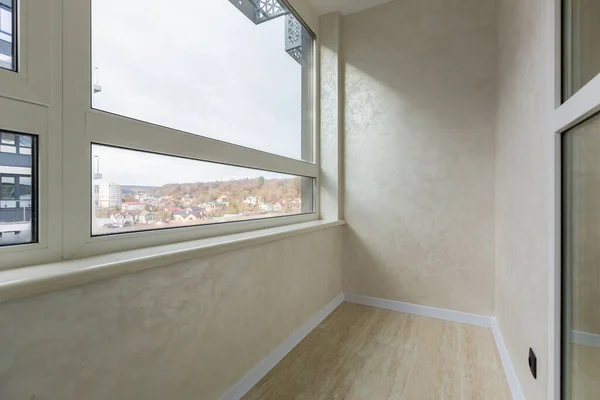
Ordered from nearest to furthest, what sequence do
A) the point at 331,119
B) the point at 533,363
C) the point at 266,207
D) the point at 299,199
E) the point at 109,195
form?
1. the point at 109,195
2. the point at 533,363
3. the point at 266,207
4. the point at 299,199
5. the point at 331,119

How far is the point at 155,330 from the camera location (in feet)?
3.77

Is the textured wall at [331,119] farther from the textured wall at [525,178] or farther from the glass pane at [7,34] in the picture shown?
the glass pane at [7,34]

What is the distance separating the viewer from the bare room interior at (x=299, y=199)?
94cm

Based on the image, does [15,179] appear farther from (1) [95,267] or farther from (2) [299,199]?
(2) [299,199]

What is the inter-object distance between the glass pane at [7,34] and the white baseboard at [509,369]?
8.44ft

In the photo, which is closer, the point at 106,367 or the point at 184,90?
the point at 106,367

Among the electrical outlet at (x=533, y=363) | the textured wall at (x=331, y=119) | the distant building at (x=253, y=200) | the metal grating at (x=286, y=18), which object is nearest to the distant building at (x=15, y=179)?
the distant building at (x=253, y=200)

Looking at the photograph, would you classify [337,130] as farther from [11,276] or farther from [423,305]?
[11,276]

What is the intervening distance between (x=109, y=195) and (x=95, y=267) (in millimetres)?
384

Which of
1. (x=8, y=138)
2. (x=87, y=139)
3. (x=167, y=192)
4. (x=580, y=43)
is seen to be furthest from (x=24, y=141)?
(x=580, y=43)

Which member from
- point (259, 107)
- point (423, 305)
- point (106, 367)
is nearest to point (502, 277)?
point (423, 305)

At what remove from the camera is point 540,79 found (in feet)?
4.05

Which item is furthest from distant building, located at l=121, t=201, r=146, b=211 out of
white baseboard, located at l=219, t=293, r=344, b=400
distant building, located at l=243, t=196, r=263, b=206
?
white baseboard, located at l=219, t=293, r=344, b=400

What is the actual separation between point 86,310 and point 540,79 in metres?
1.94
